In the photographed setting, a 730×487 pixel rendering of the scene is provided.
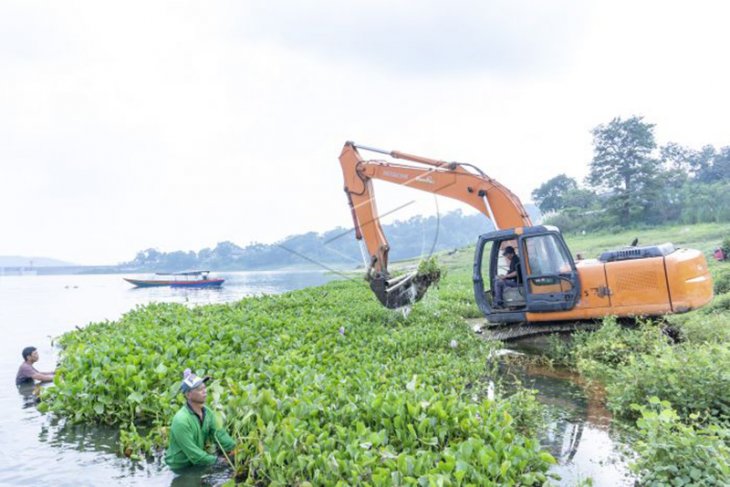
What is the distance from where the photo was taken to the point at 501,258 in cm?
1108

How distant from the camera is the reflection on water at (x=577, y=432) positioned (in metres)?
5.18

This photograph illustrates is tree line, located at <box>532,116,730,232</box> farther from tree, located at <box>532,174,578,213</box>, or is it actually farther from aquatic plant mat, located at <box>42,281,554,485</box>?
aquatic plant mat, located at <box>42,281,554,485</box>

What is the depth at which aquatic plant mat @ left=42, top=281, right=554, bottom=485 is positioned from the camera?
4.61 meters

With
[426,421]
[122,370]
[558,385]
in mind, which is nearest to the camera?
[426,421]

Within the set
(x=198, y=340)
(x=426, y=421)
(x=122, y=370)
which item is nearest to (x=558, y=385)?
(x=426, y=421)

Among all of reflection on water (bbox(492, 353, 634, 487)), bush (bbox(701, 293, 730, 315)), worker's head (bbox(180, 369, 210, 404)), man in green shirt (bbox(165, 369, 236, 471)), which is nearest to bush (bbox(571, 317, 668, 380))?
reflection on water (bbox(492, 353, 634, 487))

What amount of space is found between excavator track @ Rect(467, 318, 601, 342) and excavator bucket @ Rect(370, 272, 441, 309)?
5.51ft

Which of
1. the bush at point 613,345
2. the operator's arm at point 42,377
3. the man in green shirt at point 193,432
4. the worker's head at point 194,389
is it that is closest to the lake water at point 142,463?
the man in green shirt at point 193,432

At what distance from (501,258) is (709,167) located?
142 ft

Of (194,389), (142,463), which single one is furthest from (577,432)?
(142,463)

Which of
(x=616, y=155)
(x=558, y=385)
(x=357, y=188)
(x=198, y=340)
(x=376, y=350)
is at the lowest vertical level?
(x=558, y=385)

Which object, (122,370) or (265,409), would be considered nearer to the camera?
(265,409)

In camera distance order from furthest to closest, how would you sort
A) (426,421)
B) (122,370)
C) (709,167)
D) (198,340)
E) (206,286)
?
(206,286), (709,167), (198,340), (122,370), (426,421)

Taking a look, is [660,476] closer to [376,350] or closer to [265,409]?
[265,409]
